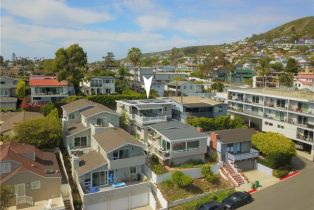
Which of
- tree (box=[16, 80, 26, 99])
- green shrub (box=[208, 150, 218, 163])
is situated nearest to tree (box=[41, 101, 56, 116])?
tree (box=[16, 80, 26, 99])

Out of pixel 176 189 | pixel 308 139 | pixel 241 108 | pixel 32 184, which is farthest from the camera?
pixel 241 108

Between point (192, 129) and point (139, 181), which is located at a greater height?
point (192, 129)

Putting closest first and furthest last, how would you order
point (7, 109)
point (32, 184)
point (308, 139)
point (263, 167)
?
point (32, 184)
point (263, 167)
point (308, 139)
point (7, 109)

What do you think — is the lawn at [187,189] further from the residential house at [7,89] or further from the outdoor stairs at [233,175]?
the residential house at [7,89]

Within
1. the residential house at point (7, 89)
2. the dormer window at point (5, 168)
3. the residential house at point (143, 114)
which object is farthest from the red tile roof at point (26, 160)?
the residential house at point (7, 89)

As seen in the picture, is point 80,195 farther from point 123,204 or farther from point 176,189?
point 176,189

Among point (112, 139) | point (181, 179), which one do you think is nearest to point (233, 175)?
point (181, 179)

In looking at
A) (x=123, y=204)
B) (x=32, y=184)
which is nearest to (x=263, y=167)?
(x=123, y=204)
